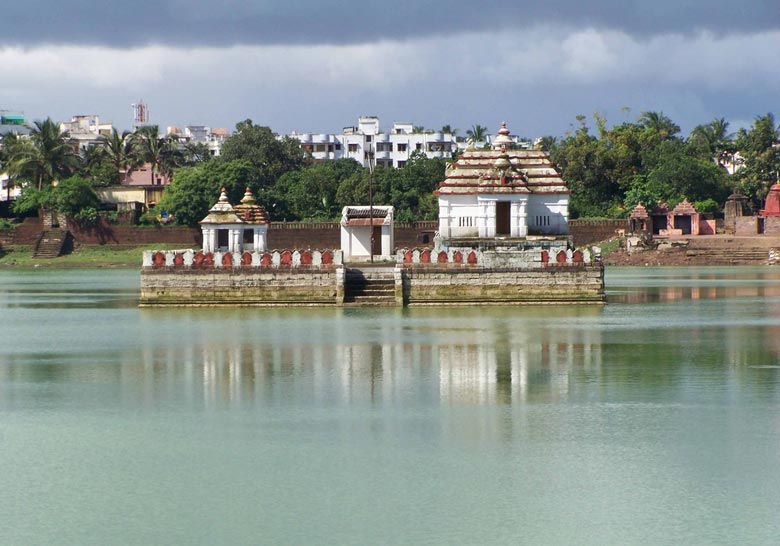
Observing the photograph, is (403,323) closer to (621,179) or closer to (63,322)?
(63,322)

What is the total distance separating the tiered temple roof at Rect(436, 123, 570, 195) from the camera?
45375 millimetres

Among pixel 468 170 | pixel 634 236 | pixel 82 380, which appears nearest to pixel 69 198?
pixel 634 236

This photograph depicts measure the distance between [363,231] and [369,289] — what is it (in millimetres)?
8099

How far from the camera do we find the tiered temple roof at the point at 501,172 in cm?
4538

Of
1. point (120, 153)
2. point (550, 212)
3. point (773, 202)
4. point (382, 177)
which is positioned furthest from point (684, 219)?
point (120, 153)

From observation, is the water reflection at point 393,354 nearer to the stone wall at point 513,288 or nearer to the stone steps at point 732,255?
the stone wall at point 513,288

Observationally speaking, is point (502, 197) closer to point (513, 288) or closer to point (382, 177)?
point (513, 288)

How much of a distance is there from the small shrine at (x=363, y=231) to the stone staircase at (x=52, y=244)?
3975 centimetres

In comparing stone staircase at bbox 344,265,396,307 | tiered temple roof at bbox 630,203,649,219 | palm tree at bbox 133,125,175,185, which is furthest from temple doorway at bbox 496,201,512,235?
palm tree at bbox 133,125,175,185

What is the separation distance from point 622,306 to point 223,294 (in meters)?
12.7

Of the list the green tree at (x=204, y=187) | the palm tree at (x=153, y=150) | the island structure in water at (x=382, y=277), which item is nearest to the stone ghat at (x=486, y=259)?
the island structure in water at (x=382, y=277)

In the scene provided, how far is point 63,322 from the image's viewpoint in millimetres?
36094

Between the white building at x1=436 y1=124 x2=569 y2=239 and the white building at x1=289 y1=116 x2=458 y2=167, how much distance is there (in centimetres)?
6414

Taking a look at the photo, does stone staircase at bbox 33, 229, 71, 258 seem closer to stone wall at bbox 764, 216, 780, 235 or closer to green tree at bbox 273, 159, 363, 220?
green tree at bbox 273, 159, 363, 220
